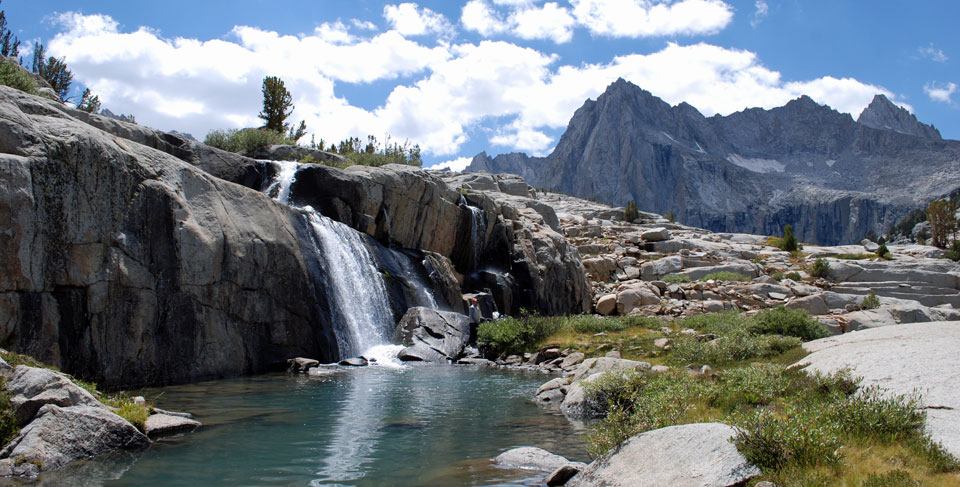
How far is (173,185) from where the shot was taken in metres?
20.0

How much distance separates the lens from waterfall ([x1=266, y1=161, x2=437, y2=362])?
2503cm

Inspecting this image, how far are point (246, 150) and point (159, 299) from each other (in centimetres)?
2142

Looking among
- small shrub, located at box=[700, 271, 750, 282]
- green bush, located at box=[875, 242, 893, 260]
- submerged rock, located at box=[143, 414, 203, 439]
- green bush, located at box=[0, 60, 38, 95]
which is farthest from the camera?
green bush, located at box=[875, 242, 893, 260]

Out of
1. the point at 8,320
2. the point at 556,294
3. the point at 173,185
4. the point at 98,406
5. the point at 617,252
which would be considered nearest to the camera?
the point at 98,406

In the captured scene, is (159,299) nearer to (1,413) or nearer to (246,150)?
(1,413)

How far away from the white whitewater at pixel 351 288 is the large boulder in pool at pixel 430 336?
86cm

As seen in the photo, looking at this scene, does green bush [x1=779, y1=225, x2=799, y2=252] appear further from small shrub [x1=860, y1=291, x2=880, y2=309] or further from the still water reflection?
the still water reflection

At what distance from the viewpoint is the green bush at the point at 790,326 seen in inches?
939

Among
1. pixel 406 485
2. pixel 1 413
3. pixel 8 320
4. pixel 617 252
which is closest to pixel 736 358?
pixel 406 485

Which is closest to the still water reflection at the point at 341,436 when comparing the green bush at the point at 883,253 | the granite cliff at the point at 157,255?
the granite cliff at the point at 157,255

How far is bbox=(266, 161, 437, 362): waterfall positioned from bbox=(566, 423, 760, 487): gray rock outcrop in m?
17.3

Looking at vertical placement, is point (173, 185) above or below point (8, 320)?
above

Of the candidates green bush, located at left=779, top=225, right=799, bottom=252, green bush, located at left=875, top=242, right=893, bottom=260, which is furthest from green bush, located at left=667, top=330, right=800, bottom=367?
green bush, located at left=779, top=225, right=799, bottom=252

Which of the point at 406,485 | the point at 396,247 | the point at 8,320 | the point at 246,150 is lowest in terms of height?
the point at 406,485
